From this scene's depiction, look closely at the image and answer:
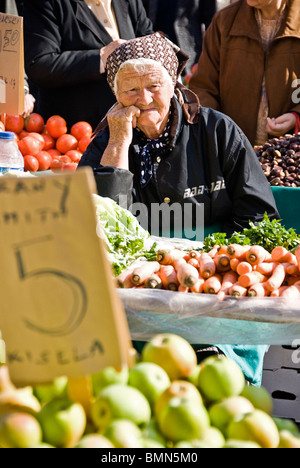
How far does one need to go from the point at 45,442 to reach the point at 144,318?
85 centimetres

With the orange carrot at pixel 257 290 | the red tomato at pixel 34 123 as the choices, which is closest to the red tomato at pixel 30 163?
the red tomato at pixel 34 123

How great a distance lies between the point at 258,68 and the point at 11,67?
2253 mm

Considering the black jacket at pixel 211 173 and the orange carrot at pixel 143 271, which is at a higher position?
the black jacket at pixel 211 173

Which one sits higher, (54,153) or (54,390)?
(54,390)

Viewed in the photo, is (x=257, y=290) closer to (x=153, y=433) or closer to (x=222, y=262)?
(x=222, y=262)

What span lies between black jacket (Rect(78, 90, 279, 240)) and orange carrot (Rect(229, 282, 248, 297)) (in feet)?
3.27

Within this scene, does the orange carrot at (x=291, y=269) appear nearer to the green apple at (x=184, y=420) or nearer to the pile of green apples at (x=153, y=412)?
the pile of green apples at (x=153, y=412)

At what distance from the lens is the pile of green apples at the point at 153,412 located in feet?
3.44

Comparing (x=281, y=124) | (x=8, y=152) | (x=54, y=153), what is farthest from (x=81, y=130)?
(x=8, y=152)

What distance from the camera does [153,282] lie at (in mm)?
2029

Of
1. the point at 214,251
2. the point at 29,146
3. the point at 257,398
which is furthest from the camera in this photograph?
the point at 29,146

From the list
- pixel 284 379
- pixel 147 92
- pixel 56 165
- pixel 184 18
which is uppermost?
pixel 184 18

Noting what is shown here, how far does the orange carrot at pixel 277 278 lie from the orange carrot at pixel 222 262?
0.17 meters
